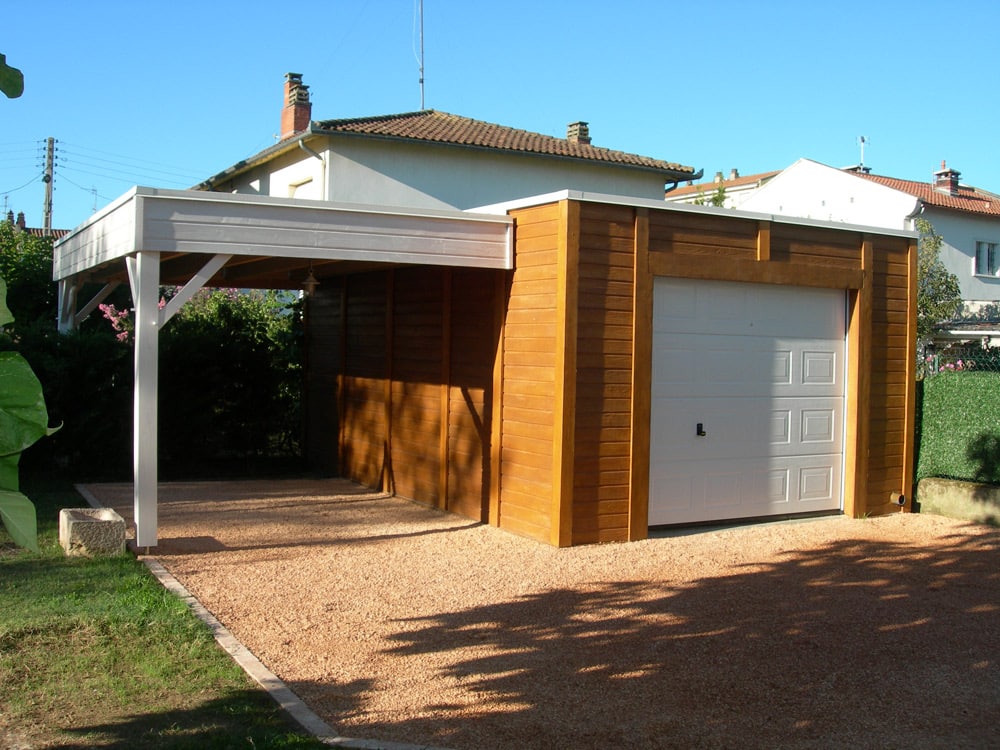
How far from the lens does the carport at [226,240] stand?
8.05m

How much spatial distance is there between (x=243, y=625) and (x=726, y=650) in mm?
3043

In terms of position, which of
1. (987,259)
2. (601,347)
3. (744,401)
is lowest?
(744,401)

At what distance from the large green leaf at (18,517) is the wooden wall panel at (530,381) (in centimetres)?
746

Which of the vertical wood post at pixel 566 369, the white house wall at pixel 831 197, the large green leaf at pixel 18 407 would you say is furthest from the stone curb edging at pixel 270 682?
the white house wall at pixel 831 197

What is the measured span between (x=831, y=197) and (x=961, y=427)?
2563 cm

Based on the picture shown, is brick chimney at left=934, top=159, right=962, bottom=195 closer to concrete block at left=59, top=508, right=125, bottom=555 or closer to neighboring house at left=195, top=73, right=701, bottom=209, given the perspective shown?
neighboring house at left=195, top=73, right=701, bottom=209

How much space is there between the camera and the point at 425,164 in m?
21.9

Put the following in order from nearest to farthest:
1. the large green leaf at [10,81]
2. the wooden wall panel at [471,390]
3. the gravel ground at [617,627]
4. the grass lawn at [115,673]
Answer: the large green leaf at [10,81]
the grass lawn at [115,673]
the gravel ground at [617,627]
the wooden wall panel at [471,390]

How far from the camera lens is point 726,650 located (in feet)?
19.7

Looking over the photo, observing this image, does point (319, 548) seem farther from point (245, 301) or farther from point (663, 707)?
point (245, 301)

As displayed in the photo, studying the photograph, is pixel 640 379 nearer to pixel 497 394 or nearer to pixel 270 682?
pixel 497 394

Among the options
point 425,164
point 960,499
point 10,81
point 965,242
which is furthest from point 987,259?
point 10,81

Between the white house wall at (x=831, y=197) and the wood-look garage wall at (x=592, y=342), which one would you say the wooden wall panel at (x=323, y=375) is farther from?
the white house wall at (x=831, y=197)

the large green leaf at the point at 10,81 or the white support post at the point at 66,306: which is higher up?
the white support post at the point at 66,306
